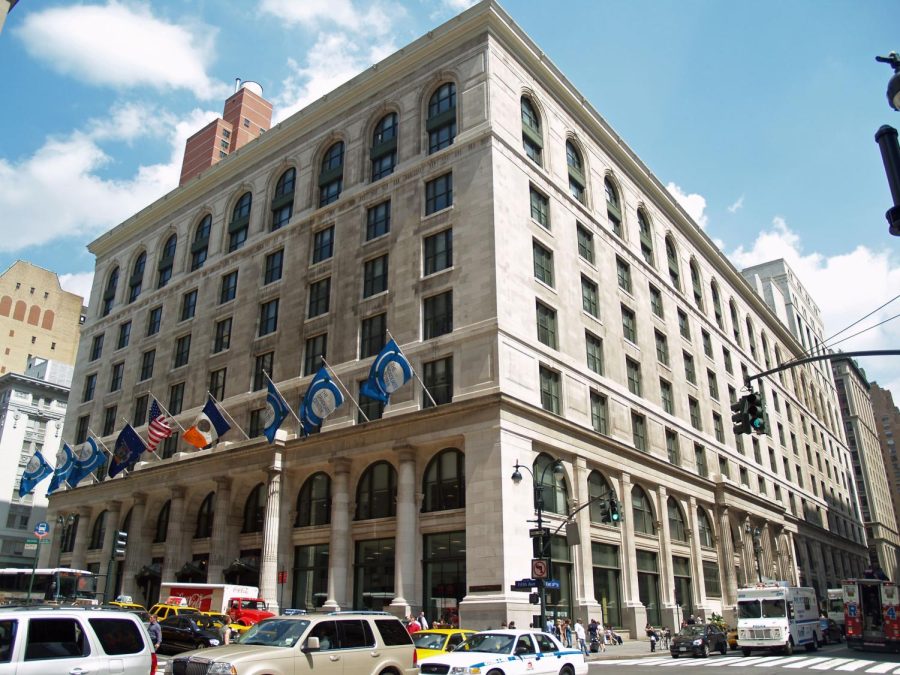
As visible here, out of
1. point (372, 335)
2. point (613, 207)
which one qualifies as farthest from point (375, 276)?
point (613, 207)

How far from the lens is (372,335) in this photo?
41.9 m

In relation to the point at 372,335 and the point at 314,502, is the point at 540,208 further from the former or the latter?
the point at 314,502

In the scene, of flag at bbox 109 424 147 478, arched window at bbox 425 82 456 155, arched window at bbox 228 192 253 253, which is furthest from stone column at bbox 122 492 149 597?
arched window at bbox 425 82 456 155

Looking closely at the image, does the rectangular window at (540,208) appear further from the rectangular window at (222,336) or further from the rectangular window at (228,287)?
the rectangular window at (222,336)

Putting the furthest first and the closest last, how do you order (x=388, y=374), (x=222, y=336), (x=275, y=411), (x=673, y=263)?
1. (x=673, y=263)
2. (x=222, y=336)
3. (x=275, y=411)
4. (x=388, y=374)

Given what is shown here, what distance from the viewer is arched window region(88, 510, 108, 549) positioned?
55244mm

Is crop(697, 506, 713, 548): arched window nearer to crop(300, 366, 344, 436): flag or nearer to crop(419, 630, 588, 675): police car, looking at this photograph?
crop(300, 366, 344, 436): flag

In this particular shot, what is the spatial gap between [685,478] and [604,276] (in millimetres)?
15670

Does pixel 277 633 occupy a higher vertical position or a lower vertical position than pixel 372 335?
lower

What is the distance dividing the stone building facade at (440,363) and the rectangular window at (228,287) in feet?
1.02

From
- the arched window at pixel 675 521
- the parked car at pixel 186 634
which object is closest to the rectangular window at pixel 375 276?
the parked car at pixel 186 634

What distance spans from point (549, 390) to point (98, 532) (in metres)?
38.9

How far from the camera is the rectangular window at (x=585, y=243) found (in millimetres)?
47316

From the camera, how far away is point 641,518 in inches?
1743
